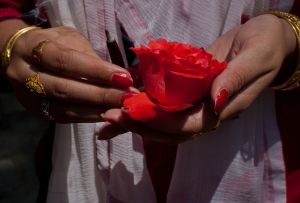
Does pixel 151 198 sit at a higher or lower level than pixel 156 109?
lower

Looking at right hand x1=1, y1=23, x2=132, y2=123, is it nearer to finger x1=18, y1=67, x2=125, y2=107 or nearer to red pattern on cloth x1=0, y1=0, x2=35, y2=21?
finger x1=18, y1=67, x2=125, y2=107

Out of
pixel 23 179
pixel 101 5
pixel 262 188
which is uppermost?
pixel 101 5

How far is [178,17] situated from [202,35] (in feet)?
0.18

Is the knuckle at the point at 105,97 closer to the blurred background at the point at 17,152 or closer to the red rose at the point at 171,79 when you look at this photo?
the red rose at the point at 171,79

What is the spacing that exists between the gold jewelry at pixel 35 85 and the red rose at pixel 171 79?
0.51 ft

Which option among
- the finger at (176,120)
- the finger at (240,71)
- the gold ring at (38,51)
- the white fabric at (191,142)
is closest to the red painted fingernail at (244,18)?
the white fabric at (191,142)

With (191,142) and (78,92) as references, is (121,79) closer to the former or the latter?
(78,92)

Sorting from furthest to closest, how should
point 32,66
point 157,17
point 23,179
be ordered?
point 23,179
point 157,17
point 32,66

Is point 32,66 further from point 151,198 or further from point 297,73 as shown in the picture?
point 297,73

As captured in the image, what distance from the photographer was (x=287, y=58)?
852 millimetres

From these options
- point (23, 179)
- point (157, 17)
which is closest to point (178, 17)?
point (157, 17)

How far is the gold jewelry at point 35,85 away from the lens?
771mm

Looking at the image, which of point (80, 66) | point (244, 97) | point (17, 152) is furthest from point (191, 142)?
point (17, 152)

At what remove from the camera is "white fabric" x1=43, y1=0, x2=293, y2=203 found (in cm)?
88
